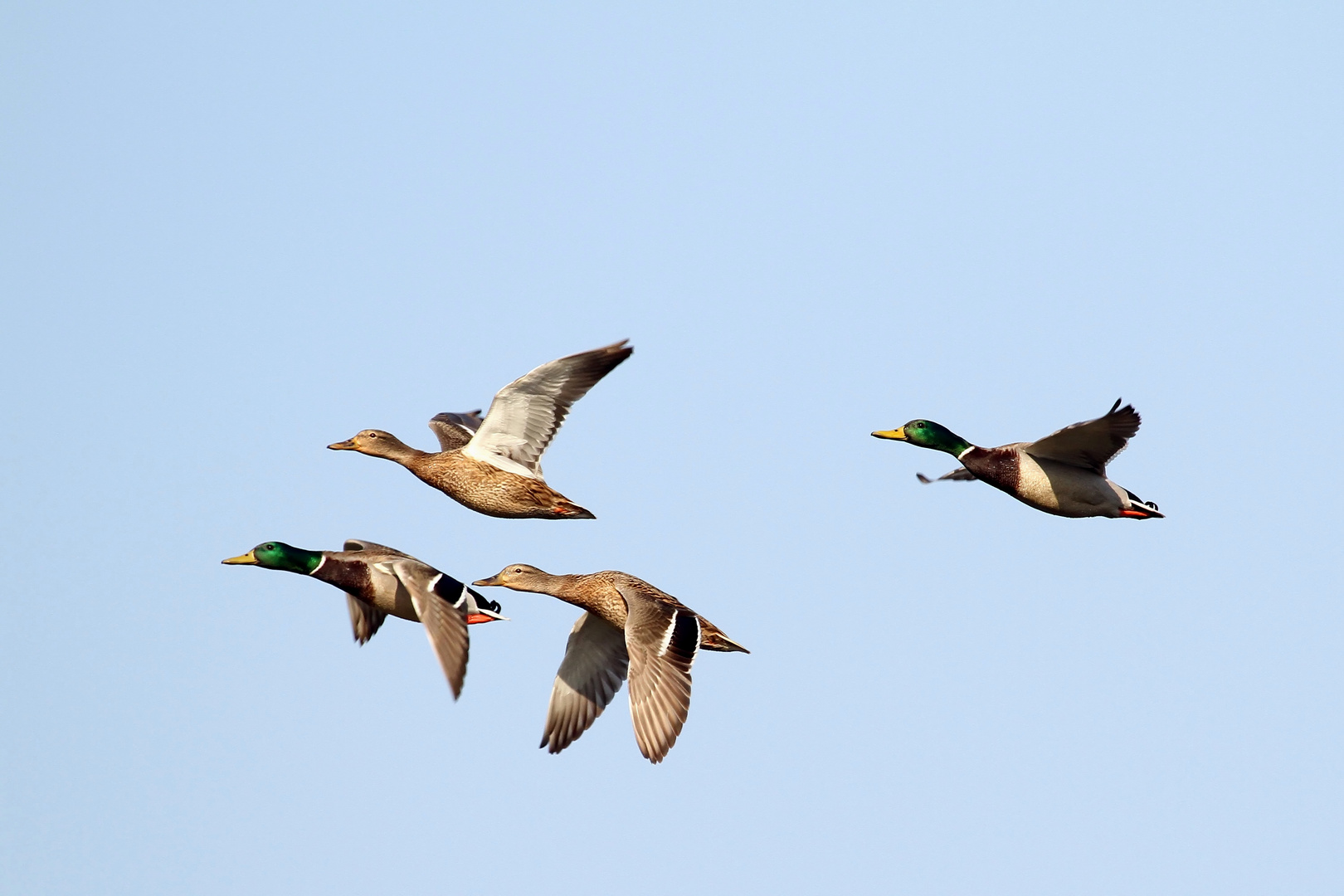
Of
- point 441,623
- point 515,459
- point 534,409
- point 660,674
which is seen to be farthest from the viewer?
point 515,459

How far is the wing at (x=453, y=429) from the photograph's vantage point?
20844 millimetres

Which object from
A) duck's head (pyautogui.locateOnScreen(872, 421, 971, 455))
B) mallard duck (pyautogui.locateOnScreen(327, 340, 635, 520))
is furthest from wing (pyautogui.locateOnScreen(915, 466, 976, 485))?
mallard duck (pyautogui.locateOnScreen(327, 340, 635, 520))

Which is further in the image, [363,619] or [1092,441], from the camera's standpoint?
[363,619]

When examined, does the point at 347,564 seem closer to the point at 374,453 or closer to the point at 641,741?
the point at 374,453

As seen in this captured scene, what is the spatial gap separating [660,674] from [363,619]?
4.65 metres

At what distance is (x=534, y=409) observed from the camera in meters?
18.4

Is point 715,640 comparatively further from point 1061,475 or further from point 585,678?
point 1061,475

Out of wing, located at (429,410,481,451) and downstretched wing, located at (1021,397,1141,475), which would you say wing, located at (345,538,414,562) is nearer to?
wing, located at (429,410,481,451)

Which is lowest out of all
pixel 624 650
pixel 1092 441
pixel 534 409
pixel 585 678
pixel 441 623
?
pixel 585 678

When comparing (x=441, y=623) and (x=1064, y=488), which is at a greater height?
(x=1064, y=488)

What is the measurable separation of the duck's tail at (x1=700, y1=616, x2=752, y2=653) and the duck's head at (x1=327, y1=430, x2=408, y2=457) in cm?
405

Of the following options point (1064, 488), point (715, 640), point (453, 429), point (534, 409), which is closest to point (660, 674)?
point (715, 640)

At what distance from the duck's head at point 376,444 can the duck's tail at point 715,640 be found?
4046 millimetres

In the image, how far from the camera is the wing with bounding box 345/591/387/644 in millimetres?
19359
